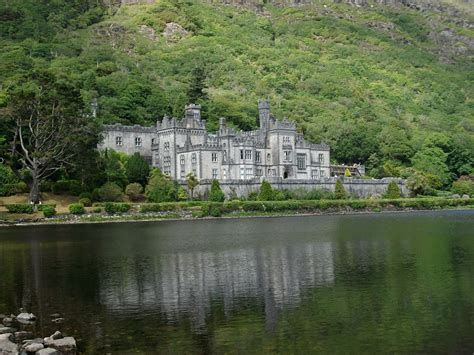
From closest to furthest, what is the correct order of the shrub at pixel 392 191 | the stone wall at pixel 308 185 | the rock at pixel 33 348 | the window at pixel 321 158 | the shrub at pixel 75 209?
the rock at pixel 33 348 < the shrub at pixel 75 209 < the stone wall at pixel 308 185 < the shrub at pixel 392 191 < the window at pixel 321 158

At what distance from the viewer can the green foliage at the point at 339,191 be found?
297 feet

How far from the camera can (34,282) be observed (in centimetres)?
3005

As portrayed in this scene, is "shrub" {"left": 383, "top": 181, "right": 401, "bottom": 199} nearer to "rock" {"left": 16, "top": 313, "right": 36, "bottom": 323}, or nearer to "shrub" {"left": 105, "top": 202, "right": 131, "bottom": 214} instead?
"shrub" {"left": 105, "top": 202, "right": 131, "bottom": 214}

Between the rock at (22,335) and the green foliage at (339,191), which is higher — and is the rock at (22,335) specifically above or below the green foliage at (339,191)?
below

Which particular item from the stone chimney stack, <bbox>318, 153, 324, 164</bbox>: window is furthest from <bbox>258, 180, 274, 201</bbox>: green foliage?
<bbox>318, 153, 324, 164</bbox>: window

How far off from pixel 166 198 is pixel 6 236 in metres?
27.3

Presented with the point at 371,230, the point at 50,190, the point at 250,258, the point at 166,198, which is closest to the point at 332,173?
the point at 166,198

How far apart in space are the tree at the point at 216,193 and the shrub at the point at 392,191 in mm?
24780

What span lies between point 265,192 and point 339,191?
1175 cm

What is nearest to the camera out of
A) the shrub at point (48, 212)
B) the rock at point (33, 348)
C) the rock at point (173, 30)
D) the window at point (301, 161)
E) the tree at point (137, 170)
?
the rock at point (33, 348)

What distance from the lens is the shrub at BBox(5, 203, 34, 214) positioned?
69625mm

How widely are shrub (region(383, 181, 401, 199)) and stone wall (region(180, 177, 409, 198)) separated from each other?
1.56 m

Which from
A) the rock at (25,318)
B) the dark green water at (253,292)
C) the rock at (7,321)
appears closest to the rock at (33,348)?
the dark green water at (253,292)

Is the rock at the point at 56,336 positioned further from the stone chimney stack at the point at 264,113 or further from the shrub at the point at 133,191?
the stone chimney stack at the point at 264,113
